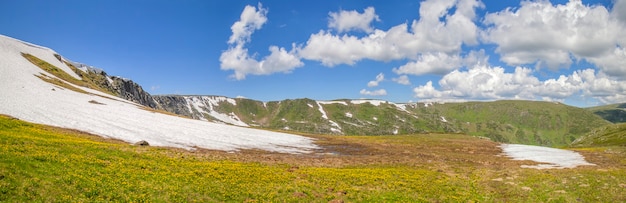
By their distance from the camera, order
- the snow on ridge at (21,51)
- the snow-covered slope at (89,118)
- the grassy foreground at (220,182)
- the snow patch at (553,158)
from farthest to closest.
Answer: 1. the snow on ridge at (21,51)
2. the snow-covered slope at (89,118)
3. the snow patch at (553,158)
4. the grassy foreground at (220,182)

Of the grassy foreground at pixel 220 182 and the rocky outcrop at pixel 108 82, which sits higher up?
the rocky outcrop at pixel 108 82

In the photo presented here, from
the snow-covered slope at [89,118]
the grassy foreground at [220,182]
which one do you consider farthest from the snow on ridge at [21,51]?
the grassy foreground at [220,182]

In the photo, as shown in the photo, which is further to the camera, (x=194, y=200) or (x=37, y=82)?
(x=37, y=82)

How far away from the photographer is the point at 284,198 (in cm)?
2783

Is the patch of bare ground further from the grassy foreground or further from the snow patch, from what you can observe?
the grassy foreground

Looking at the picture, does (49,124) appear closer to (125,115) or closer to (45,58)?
(125,115)

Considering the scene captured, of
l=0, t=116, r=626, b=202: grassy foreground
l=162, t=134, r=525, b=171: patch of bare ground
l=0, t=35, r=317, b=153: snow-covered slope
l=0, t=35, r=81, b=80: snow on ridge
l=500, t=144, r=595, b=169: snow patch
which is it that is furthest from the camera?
l=0, t=35, r=81, b=80: snow on ridge

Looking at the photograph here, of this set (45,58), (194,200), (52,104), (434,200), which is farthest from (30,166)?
(45,58)

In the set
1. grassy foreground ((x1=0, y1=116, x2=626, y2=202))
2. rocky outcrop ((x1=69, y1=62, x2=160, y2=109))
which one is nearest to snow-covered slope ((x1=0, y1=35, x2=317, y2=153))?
grassy foreground ((x1=0, y1=116, x2=626, y2=202))

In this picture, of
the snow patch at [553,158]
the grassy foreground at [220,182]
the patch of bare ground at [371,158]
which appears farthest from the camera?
the snow patch at [553,158]

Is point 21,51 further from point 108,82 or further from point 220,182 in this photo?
point 220,182

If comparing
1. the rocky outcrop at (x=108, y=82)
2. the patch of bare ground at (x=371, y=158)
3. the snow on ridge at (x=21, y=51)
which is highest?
the snow on ridge at (x=21, y=51)

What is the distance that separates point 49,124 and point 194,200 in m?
48.0

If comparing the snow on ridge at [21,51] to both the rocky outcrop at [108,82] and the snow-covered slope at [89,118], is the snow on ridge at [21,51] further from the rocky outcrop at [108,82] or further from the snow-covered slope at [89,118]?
the snow-covered slope at [89,118]
